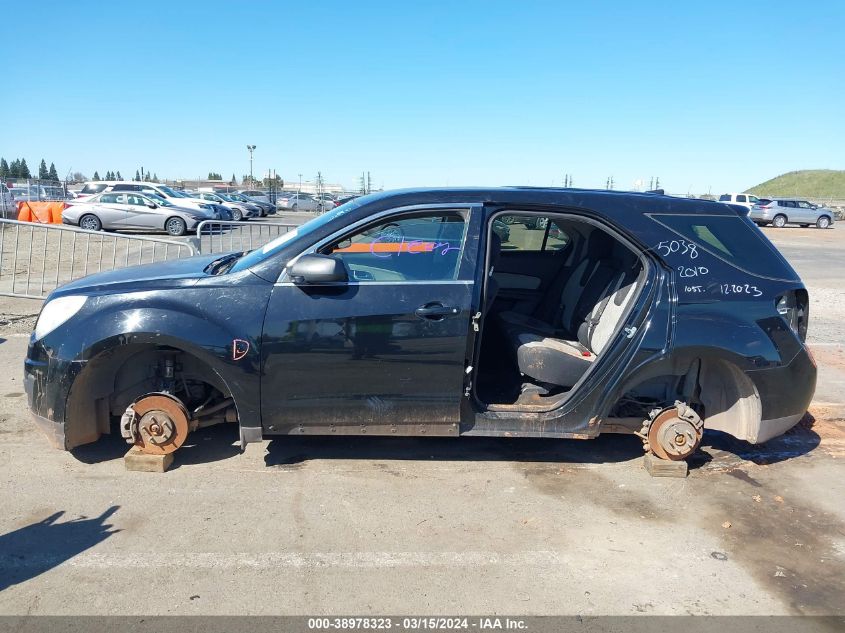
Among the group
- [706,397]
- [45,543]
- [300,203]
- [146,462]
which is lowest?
[45,543]

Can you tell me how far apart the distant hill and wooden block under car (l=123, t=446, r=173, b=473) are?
9581cm

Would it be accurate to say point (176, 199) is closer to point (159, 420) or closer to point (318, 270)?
point (159, 420)

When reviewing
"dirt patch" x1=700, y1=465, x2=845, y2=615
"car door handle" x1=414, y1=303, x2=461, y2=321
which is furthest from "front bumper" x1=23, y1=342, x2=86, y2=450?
"dirt patch" x1=700, y1=465, x2=845, y2=615

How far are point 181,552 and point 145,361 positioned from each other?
147cm

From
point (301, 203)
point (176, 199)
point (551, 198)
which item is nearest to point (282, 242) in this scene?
point (551, 198)

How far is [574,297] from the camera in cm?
512

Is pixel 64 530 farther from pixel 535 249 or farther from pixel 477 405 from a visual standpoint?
pixel 535 249

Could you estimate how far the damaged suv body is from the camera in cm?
374

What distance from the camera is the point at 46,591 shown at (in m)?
2.88

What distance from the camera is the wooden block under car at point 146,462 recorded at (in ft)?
13.2

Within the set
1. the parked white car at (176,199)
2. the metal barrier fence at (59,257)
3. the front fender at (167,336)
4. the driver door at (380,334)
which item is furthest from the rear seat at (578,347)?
the parked white car at (176,199)

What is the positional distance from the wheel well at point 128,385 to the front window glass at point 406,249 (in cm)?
115

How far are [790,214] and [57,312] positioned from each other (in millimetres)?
42391

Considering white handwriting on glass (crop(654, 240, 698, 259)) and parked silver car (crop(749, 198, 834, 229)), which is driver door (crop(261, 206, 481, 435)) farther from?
parked silver car (crop(749, 198, 834, 229))
